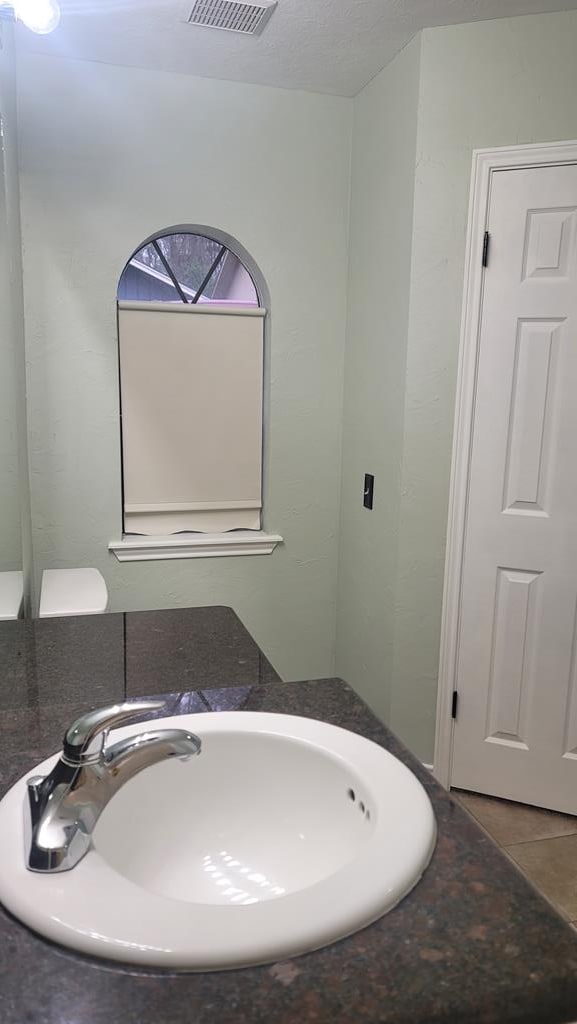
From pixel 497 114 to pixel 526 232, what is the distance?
35 centimetres

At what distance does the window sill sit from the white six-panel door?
0.81 meters

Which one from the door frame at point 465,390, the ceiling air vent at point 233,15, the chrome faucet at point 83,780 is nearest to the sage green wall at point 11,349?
the ceiling air vent at point 233,15

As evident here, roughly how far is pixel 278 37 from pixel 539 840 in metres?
2.59

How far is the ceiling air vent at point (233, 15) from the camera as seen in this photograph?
198cm

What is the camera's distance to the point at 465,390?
232cm

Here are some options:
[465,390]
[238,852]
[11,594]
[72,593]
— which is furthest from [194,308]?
[238,852]

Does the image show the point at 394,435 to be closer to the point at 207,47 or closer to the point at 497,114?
the point at 497,114

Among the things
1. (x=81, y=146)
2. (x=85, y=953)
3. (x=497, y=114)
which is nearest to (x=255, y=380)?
(x=81, y=146)

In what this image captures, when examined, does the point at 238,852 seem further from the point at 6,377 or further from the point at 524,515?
the point at 524,515

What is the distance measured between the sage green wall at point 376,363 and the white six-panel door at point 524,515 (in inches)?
10.2

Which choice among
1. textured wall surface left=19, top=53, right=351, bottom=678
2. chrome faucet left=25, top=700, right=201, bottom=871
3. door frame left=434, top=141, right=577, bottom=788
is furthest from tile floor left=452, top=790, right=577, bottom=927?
chrome faucet left=25, top=700, right=201, bottom=871

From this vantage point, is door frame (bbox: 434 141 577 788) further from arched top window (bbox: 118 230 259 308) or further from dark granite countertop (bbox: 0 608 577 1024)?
dark granite countertop (bbox: 0 608 577 1024)

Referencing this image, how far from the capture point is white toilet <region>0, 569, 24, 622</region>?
175 cm

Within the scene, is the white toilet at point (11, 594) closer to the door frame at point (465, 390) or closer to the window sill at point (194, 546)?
the window sill at point (194, 546)
